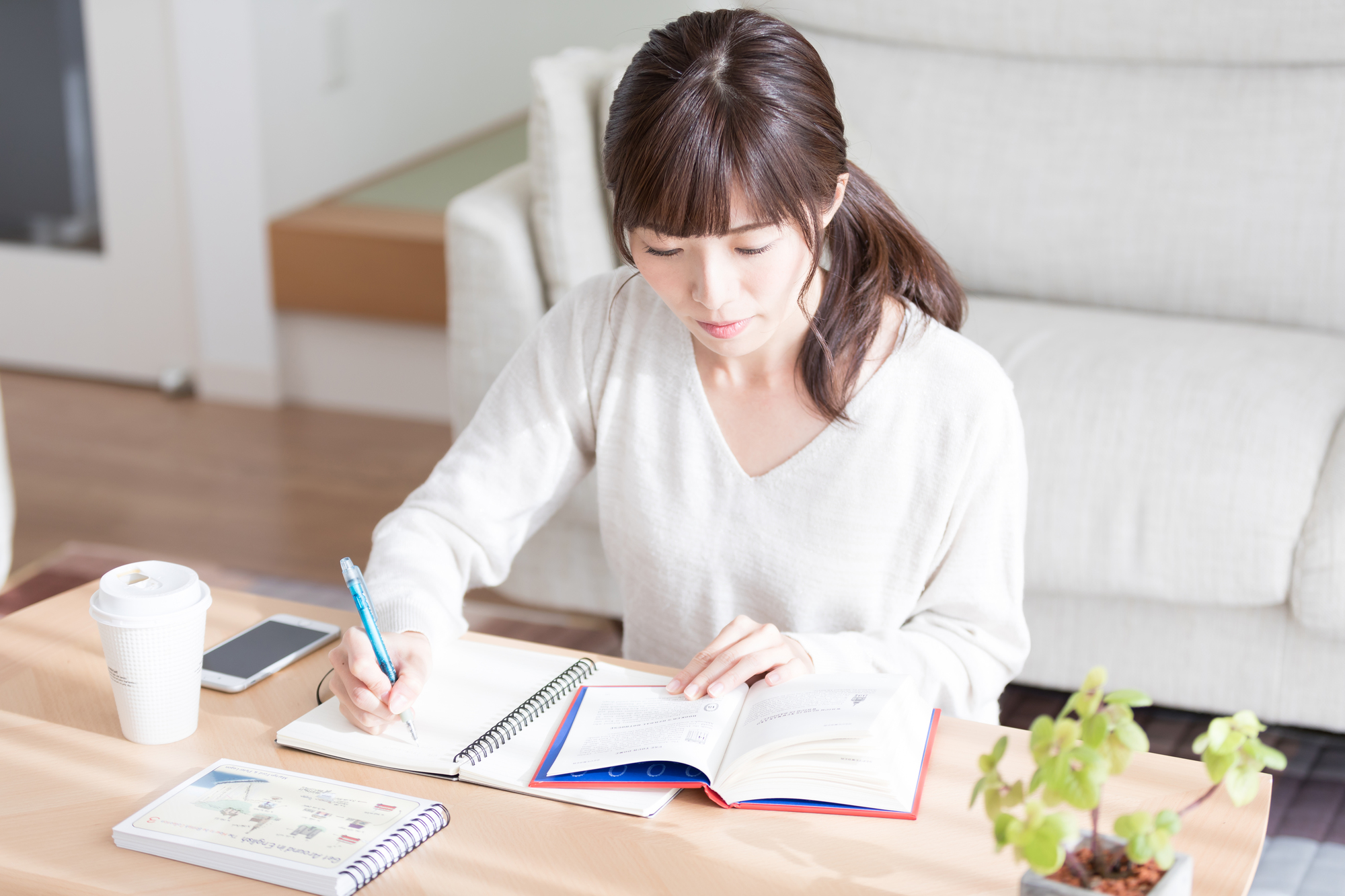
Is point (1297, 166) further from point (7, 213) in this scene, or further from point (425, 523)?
point (7, 213)

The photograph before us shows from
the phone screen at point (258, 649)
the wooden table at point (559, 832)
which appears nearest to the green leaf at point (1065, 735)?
the wooden table at point (559, 832)

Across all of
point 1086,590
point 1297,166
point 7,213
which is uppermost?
point 1297,166

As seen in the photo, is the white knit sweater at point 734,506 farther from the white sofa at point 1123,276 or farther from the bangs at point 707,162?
the white sofa at point 1123,276

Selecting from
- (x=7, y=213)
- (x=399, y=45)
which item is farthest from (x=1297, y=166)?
(x=7, y=213)

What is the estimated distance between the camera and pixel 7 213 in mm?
3188

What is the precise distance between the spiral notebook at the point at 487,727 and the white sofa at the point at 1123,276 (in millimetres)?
792

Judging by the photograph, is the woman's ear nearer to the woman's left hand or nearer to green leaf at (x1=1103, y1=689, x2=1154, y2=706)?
the woman's left hand

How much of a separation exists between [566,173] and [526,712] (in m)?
1.04

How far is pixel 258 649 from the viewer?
1.04m

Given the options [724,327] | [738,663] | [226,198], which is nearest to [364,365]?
[226,198]

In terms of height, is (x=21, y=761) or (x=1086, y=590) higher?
(x=21, y=761)

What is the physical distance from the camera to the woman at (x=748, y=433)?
0.97 meters

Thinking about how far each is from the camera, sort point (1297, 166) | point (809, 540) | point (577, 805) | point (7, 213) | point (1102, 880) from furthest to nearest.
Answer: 1. point (7, 213)
2. point (1297, 166)
3. point (809, 540)
4. point (577, 805)
5. point (1102, 880)

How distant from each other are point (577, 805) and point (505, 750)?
7 cm
